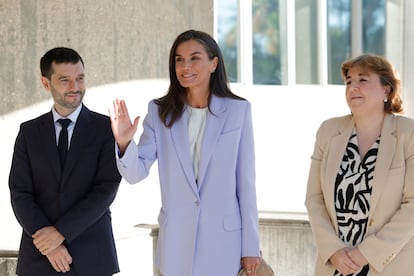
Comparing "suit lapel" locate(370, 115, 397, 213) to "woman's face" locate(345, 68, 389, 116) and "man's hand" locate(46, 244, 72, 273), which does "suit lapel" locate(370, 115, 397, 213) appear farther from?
"man's hand" locate(46, 244, 72, 273)

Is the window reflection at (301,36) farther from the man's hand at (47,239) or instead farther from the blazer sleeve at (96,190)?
the man's hand at (47,239)

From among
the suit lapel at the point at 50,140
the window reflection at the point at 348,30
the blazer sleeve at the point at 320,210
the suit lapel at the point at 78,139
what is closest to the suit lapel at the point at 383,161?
the blazer sleeve at the point at 320,210

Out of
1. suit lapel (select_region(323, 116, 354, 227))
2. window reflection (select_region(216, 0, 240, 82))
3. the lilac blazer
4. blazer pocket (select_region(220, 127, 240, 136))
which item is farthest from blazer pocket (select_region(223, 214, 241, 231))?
window reflection (select_region(216, 0, 240, 82))

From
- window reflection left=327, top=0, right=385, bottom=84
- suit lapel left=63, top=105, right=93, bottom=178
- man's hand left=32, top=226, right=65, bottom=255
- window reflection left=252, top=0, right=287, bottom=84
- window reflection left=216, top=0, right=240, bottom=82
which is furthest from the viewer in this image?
window reflection left=327, top=0, right=385, bottom=84

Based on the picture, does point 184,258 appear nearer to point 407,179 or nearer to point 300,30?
point 407,179

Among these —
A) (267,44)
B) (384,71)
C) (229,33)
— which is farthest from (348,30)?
(384,71)

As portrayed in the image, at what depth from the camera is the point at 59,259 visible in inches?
163

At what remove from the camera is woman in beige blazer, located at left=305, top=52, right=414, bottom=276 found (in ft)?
13.8

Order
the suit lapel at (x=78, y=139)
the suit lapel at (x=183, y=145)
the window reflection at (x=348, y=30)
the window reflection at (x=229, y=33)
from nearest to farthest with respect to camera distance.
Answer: the suit lapel at (x=183, y=145) → the suit lapel at (x=78, y=139) → the window reflection at (x=229, y=33) → the window reflection at (x=348, y=30)

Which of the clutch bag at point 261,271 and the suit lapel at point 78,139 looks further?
the suit lapel at point 78,139

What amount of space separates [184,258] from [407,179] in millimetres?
1157

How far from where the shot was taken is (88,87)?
6.41 m

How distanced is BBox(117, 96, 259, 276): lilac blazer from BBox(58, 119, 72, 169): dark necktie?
428 millimetres

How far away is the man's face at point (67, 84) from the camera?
430 cm
